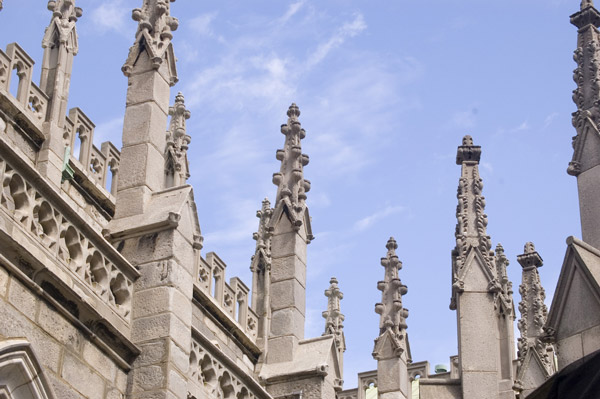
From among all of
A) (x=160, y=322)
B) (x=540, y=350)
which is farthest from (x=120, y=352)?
(x=540, y=350)

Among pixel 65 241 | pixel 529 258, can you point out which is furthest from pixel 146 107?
pixel 529 258

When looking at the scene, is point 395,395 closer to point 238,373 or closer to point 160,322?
point 238,373

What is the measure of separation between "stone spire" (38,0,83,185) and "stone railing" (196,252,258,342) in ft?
11.3

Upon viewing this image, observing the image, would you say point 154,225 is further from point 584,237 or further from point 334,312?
point 334,312

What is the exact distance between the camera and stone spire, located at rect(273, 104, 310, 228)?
19.5m

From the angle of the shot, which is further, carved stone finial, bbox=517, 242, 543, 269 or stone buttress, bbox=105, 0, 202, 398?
carved stone finial, bbox=517, 242, 543, 269

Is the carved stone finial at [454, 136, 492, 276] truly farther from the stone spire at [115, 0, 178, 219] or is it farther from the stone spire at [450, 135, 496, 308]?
the stone spire at [115, 0, 178, 219]

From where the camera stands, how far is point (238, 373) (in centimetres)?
1557

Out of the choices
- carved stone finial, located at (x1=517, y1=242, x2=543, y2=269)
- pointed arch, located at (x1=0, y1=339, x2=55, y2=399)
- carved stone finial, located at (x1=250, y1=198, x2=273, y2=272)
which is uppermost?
carved stone finial, located at (x1=517, y1=242, x2=543, y2=269)

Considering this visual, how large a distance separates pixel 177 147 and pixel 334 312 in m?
5.82

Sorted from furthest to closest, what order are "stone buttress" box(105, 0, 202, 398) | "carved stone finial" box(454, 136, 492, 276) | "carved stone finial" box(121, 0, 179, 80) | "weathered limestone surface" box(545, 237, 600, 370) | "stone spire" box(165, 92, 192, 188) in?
"stone spire" box(165, 92, 192, 188) < "carved stone finial" box(454, 136, 492, 276) < "carved stone finial" box(121, 0, 179, 80) < "stone buttress" box(105, 0, 202, 398) < "weathered limestone surface" box(545, 237, 600, 370)

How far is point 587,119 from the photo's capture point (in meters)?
14.7

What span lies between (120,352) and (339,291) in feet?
44.9

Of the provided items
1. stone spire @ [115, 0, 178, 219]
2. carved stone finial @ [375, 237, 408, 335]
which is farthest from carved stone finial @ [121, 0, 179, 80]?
carved stone finial @ [375, 237, 408, 335]
